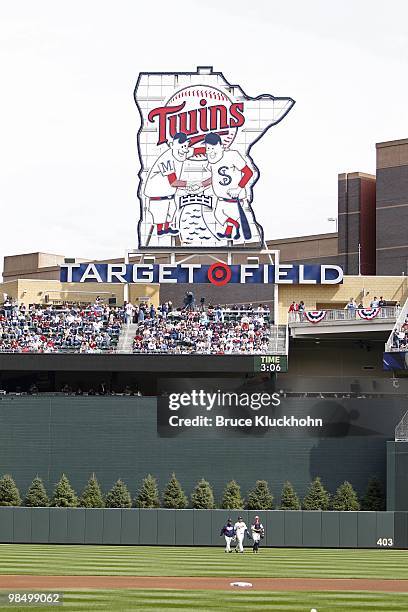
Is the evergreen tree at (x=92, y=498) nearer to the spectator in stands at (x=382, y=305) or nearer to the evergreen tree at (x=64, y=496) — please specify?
the evergreen tree at (x=64, y=496)

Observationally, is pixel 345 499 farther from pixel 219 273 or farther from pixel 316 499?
pixel 219 273

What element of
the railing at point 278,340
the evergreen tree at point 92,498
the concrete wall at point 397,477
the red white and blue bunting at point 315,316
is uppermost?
the red white and blue bunting at point 315,316

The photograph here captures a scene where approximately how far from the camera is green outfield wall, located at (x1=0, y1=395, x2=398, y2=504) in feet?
165

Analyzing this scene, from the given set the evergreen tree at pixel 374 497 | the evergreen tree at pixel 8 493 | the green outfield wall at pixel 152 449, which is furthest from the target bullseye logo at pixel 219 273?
the evergreen tree at pixel 8 493

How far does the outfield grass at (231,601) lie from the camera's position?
2305 centimetres

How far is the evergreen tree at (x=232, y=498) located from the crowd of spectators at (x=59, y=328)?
8420 millimetres

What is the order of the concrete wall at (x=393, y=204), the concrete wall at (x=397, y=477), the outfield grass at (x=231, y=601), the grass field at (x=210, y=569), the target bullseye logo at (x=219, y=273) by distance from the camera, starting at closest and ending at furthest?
the outfield grass at (x=231, y=601)
the grass field at (x=210, y=569)
the concrete wall at (x=397, y=477)
the target bullseye logo at (x=219, y=273)
the concrete wall at (x=393, y=204)

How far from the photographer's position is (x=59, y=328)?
55.3m

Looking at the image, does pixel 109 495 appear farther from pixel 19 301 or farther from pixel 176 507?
pixel 19 301

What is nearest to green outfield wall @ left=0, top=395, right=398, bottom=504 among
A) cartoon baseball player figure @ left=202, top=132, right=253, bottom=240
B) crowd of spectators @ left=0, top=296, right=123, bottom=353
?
crowd of spectators @ left=0, top=296, right=123, bottom=353

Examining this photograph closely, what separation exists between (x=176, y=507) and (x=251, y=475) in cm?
344

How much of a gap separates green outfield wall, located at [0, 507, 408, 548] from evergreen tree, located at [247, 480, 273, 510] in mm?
2810

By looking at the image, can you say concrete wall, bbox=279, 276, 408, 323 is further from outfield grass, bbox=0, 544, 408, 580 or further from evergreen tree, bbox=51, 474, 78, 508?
outfield grass, bbox=0, 544, 408, 580

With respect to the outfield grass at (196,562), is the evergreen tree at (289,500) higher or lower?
higher
